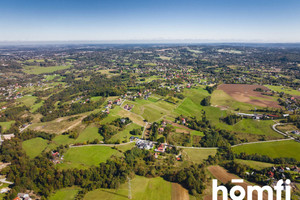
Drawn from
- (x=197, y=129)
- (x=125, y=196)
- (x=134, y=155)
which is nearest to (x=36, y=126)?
(x=134, y=155)

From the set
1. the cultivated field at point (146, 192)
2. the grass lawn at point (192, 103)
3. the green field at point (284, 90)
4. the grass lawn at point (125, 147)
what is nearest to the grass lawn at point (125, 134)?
the grass lawn at point (125, 147)

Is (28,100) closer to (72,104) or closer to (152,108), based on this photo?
(72,104)

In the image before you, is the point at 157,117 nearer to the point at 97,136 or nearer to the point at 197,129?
the point at 197,129

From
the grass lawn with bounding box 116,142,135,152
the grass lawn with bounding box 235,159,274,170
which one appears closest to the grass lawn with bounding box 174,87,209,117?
the grass lawn with bounding box 116,142,135,152

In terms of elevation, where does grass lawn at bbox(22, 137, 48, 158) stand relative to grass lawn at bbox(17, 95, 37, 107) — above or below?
below

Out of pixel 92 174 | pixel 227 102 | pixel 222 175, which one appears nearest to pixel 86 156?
pixel 92 174

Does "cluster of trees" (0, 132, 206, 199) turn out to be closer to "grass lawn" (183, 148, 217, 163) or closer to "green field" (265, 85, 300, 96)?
"grass lawn" (183, 148, 217, 163)
